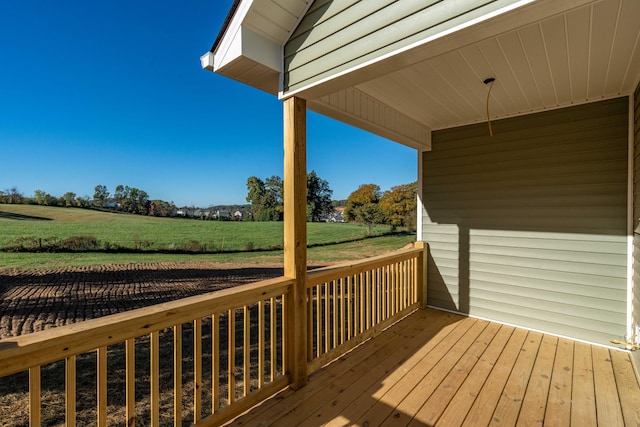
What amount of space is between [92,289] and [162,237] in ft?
12.6

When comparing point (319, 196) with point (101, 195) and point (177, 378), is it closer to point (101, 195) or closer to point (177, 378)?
point (101, 195)

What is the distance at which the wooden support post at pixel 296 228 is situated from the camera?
2076mm

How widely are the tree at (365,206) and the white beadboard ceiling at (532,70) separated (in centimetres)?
725

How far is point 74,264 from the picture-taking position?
770 cm

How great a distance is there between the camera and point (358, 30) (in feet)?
5.30

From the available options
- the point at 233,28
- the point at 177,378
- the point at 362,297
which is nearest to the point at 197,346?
the point at 177,378

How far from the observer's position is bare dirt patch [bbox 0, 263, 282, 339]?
15.8 ft

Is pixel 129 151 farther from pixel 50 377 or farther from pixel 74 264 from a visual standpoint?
pixel 50 377

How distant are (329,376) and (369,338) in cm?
80

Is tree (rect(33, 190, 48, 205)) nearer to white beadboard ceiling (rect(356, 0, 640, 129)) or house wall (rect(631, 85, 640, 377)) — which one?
white beadboard ceiling (rect(356, 0, 640, 129))

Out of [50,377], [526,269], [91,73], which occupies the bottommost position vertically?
[50,377]

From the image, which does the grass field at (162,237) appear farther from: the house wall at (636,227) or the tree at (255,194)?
A: the house wall at (636,227)

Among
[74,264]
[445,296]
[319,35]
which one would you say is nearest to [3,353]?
[319,35]

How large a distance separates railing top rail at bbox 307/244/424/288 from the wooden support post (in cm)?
17
